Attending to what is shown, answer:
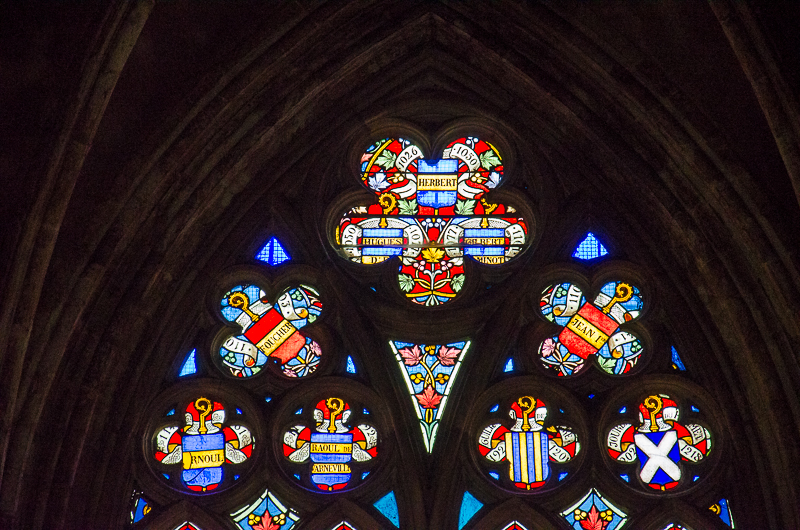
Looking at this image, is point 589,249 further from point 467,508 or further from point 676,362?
point 467,508

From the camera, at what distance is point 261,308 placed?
14.0m

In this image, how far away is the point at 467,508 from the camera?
13070mm

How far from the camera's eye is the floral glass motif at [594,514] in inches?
510

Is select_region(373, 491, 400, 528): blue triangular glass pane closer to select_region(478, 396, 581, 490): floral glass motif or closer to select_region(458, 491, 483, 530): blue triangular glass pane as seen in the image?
select_region(458, 491, 483, 530): blue triangular glass pane

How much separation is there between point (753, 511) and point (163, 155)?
488 cm

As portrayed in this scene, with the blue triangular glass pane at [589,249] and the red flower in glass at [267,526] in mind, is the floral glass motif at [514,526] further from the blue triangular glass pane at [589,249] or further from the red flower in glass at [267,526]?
the blue triangular glass pane at [589,249]

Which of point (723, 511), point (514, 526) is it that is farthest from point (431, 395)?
point (723, 511)

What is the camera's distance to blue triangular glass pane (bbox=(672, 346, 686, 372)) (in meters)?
13.6

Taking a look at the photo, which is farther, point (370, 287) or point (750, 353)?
point (370, 287)

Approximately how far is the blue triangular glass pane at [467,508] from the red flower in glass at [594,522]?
0.74 m

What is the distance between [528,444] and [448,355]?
927 mm

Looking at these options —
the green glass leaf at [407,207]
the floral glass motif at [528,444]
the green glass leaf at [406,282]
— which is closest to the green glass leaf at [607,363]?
the floral glass motif at [528,444]

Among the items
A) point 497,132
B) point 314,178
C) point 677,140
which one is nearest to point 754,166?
point 677,140

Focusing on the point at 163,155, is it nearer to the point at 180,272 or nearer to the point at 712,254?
the point at 180,272
